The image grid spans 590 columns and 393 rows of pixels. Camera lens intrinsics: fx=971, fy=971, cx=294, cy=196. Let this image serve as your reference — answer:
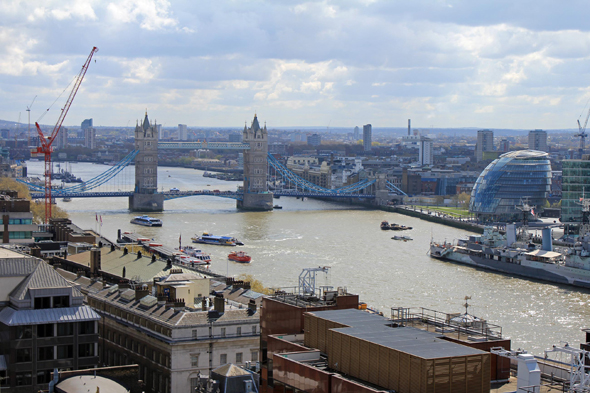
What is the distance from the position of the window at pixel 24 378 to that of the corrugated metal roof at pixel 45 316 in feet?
2.67

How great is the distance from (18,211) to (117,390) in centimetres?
1985

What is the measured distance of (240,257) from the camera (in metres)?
36.8

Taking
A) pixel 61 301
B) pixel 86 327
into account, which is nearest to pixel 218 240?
pixel 61 301

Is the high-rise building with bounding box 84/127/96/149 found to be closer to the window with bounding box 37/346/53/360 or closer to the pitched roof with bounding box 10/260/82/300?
the pitched roof with bounding box 10/260/82/300

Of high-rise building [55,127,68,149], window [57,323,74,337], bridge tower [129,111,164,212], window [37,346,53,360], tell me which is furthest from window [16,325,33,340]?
high-rise building [55,127,68,149]

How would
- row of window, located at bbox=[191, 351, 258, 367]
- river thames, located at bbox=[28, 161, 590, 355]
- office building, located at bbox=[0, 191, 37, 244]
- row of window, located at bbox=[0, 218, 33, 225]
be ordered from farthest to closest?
row of window, located at bbox=[0, 218, 33, 225]
office building, located at bbox=[0, 191, 37, 244]
river thames, located at bbox=[28, 161, 590, 355]
row of window, located at bbox=[191, 351, 258, 367]

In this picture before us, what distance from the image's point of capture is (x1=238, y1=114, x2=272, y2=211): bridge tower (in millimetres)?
63500

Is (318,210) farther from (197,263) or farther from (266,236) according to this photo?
(197,263)

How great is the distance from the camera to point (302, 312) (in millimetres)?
12242

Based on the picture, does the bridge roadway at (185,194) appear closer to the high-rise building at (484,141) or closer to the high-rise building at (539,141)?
the high-rise building at (484,141)

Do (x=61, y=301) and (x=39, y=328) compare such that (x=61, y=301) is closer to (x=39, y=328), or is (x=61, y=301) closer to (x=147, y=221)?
(x=39, y=328)

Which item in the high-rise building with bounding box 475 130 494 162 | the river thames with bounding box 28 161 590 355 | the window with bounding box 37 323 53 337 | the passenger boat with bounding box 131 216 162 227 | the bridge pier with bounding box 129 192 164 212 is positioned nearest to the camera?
the window with bounding box 37 323 53 337

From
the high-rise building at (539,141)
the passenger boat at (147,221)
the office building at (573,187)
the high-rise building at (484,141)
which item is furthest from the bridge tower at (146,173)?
the high-rise building at (539,141)

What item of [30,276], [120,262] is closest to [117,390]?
[30,276]
